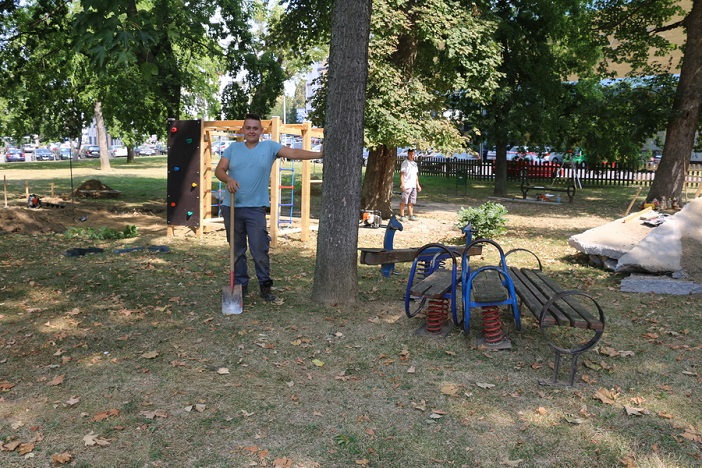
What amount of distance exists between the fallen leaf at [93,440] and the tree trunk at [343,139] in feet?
10.4

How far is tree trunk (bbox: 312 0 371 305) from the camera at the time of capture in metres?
6.30

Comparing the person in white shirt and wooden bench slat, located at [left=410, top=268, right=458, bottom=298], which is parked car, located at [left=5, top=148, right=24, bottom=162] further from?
wooden bench slat, located at [left=410, top=268, right=458, bottom=298]

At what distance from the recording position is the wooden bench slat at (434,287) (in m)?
5.59

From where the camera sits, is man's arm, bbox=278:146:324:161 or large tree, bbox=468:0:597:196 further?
large tree, bbox=468:0:597:196

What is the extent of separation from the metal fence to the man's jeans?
2065 cm

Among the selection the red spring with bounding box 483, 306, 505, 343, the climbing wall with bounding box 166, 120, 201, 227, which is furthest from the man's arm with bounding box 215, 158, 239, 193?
the climbing wall with bounding box 166, 120, 201, 227

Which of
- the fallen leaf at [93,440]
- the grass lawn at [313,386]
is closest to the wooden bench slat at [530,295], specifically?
the grass lawn at [313,386]

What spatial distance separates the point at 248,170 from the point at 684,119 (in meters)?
14.7

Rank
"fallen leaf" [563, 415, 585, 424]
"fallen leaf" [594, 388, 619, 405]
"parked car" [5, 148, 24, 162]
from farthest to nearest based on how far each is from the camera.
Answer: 1. "parked car" [5, 148, 24, 162]
2. "fallen leaf" [594, 388, 619, 405]
3. "fallen leaf" [563, 415, 585, 424]

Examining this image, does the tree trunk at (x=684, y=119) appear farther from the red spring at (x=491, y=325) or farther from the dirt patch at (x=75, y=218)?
the red spring at (x=491, y=325)

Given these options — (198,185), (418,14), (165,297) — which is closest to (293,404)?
(165,297)

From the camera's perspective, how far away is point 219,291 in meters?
7.45

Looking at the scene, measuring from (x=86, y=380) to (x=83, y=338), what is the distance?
1.05 meters

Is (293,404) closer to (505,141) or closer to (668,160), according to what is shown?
(668,160)
